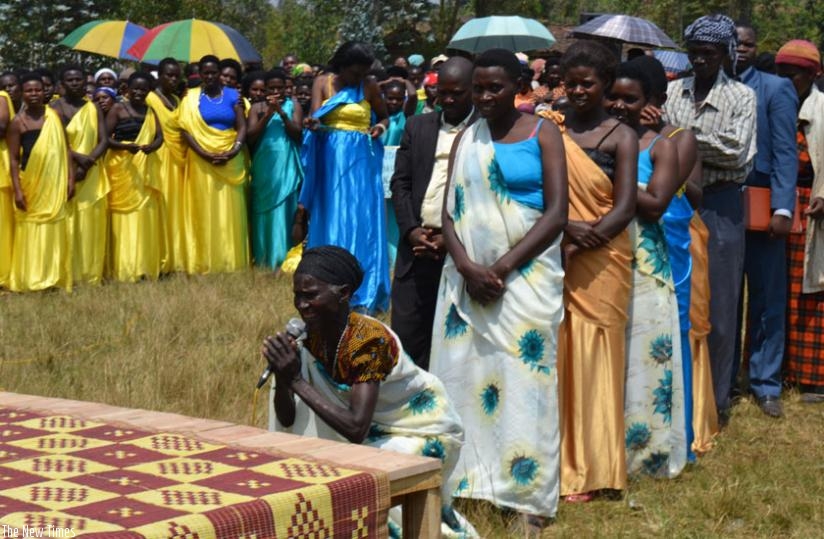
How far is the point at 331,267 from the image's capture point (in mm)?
4250

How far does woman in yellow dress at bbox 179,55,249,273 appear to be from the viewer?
11094mm

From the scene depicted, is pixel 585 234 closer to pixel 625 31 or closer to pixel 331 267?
pixel 331 267

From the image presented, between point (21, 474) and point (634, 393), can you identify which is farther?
point (634, 393)

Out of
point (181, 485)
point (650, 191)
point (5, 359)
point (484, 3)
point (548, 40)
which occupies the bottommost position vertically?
point (5, 359)

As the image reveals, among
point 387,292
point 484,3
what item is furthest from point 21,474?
point 484,3

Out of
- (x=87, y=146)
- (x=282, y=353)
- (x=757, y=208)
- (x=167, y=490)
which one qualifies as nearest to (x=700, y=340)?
(x=757, y=208)

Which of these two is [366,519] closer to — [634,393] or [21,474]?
[21,474]

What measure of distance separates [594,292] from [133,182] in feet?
21.5

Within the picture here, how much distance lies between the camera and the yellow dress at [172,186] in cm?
1115

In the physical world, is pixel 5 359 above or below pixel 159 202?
below

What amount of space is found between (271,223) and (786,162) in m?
5.62

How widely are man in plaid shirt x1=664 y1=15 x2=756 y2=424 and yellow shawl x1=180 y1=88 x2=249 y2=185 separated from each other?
531 cm

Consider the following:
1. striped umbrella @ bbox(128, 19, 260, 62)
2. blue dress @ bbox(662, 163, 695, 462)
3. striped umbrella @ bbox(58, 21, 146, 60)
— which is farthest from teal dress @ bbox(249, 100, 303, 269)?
striped umbrella @ bbox(58, 21, 146, 60)

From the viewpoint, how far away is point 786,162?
692 centimetres
